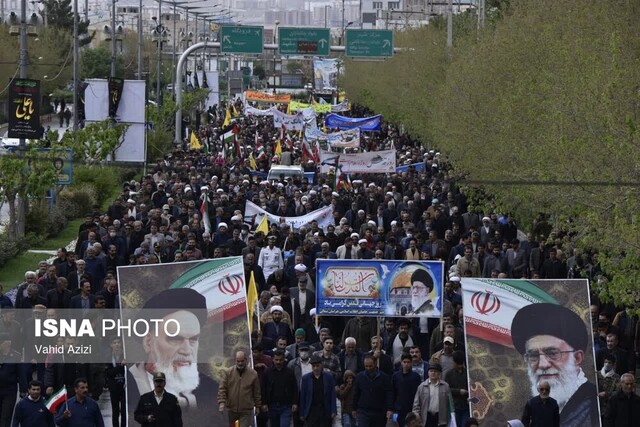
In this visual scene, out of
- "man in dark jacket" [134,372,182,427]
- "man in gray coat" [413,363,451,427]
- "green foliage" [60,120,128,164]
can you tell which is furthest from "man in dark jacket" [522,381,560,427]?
"green foliage" [60,120,128,164]

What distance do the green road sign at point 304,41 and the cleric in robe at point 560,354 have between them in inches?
1436

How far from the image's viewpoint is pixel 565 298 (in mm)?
15664

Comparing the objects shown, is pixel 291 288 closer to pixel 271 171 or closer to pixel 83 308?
pixel 83 308

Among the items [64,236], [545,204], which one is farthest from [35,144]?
[545,204]

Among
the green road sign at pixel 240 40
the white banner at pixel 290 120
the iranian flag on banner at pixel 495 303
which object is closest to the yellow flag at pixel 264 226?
the iranian flag on banner at pixel 495 303

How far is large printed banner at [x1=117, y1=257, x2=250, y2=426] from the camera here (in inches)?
592

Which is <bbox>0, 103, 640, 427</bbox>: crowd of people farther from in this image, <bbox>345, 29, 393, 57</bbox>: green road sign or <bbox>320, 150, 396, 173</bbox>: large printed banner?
<bbox>345, 29, 393, 57</bbox>: green road sign

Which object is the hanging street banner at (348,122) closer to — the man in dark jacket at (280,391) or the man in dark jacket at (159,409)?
the man in dark jacket at (280,391)

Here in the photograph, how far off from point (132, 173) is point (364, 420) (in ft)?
115

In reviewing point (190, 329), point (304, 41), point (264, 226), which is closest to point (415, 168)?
point (304, 41)

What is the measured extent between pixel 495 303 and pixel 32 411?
15.3 ft

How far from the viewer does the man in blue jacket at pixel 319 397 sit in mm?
15398

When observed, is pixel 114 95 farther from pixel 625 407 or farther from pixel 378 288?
pixel 625 407

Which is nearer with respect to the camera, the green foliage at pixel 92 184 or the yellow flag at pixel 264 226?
the yellow flag at pixel 264 226
